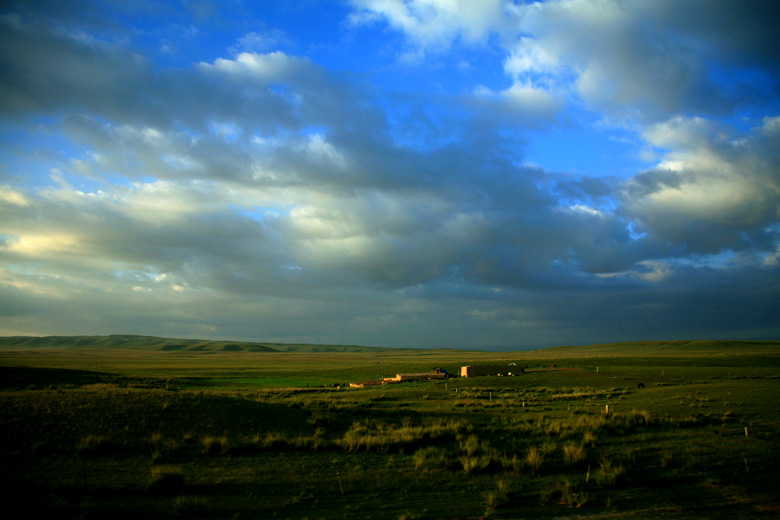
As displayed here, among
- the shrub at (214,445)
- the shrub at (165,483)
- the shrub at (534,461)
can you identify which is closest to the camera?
the shrub at (165,483)

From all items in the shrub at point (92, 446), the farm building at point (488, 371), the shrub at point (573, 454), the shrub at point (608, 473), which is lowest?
the farm building at point (488, 371)

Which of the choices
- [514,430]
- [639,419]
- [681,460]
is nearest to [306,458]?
[514,430]

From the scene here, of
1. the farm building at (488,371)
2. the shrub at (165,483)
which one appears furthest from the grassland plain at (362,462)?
the farm building at (488,371)

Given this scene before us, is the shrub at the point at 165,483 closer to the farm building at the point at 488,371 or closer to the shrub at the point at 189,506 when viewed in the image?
the shrub at the point at 189,506

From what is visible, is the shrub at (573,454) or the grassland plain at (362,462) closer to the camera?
the grassland plain at (362,462)

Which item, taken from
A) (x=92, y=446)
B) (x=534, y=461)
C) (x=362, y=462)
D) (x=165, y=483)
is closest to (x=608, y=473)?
(x=534, y=461)

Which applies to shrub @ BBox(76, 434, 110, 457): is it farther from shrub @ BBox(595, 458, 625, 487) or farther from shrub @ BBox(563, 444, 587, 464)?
shrub @ BBox(595, 458, 625, 487)

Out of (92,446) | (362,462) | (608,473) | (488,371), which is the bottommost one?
(488,371)

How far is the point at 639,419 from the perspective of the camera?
2016cm

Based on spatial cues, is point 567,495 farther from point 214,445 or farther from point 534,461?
point 214,445

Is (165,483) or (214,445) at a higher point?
(165,483)

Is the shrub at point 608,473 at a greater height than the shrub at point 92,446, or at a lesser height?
lesser

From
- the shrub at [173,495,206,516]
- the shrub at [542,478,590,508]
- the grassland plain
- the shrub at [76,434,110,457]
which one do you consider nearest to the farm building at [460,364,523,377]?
the grassland plain

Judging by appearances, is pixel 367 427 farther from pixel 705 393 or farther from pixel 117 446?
pixel 705 393
